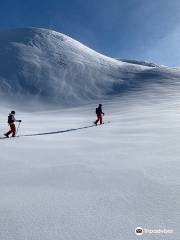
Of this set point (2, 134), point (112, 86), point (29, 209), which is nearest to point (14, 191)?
point (29, 209)

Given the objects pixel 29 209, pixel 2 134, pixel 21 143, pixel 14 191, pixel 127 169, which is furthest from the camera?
pixel 2 134

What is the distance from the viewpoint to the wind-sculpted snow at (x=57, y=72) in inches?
2564

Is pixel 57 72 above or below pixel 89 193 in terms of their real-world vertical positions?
above

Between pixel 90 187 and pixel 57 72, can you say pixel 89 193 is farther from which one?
pixel 57 72

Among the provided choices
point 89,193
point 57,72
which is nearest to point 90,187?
point 89,193

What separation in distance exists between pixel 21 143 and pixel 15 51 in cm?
6896

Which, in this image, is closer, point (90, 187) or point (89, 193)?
point (89, 193)

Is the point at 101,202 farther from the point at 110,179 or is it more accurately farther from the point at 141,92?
the point at 141,92

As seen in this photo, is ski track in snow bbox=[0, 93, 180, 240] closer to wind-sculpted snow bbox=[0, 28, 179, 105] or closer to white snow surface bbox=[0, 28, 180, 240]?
white snow surface bbox=[0, 28, 180, 240]

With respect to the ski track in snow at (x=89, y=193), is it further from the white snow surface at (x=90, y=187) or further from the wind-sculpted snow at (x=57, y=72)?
the wind-sculpted snow at (x=57, y=72)

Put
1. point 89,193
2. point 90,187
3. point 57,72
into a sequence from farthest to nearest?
point 57,72
point 90,187
point 89,193

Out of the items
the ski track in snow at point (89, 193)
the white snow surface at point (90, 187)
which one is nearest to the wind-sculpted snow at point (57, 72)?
the white snow surface at point (90, 187)

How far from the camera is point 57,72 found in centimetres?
7475

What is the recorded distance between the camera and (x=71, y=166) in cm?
1006
